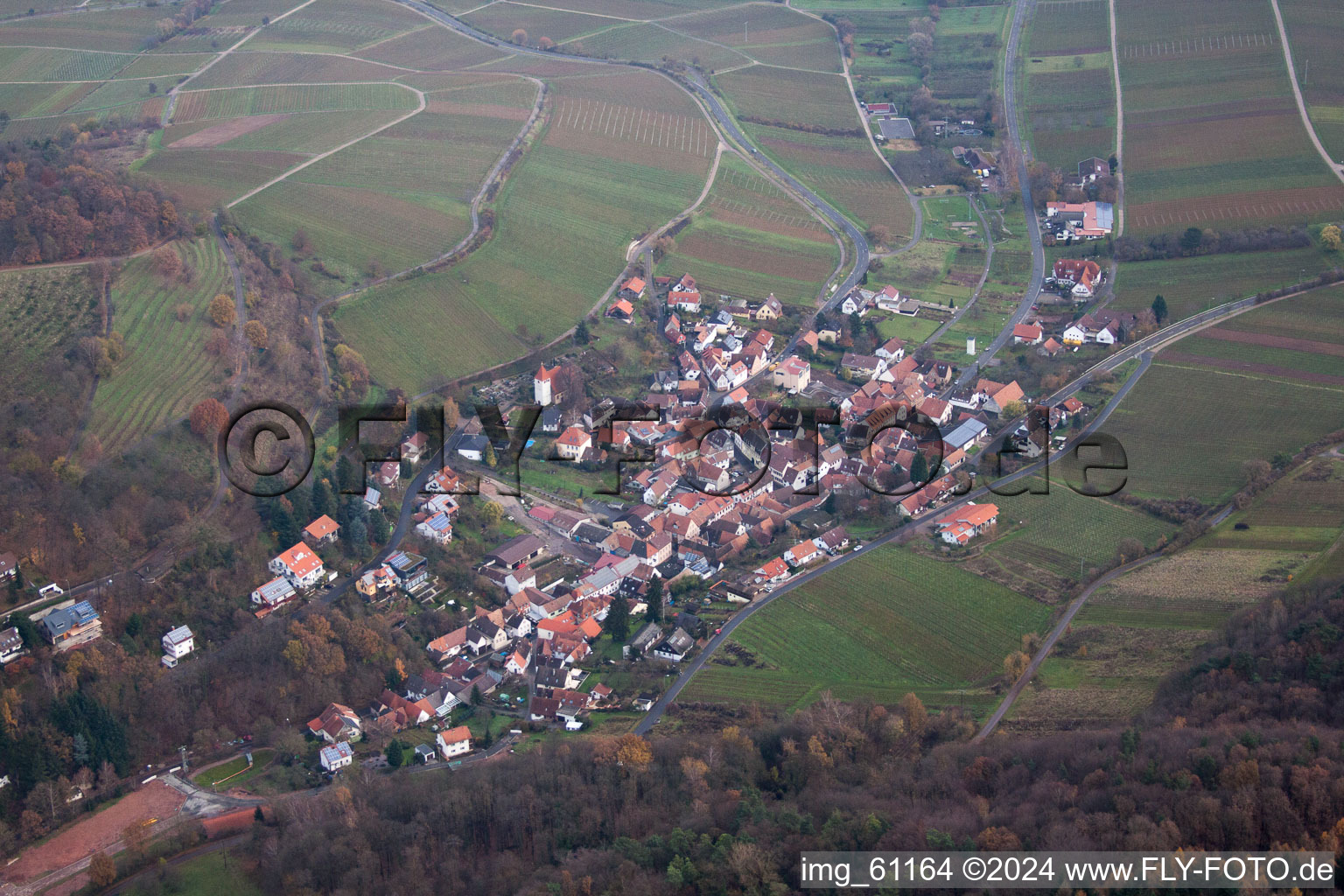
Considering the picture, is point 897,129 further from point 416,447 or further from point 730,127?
point 416,447

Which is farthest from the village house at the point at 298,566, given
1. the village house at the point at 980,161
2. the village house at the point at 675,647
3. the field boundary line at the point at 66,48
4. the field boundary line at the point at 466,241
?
the field boundary line at the point at 66,48

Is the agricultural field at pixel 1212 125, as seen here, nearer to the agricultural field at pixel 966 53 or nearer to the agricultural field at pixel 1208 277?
the agricultural field at pixel 1208 277

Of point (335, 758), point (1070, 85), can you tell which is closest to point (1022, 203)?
point (1070, 85)

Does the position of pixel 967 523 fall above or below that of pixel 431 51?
below

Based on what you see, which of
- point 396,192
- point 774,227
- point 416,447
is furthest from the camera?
point 774,227

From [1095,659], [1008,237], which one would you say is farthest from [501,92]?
[1095,659]
